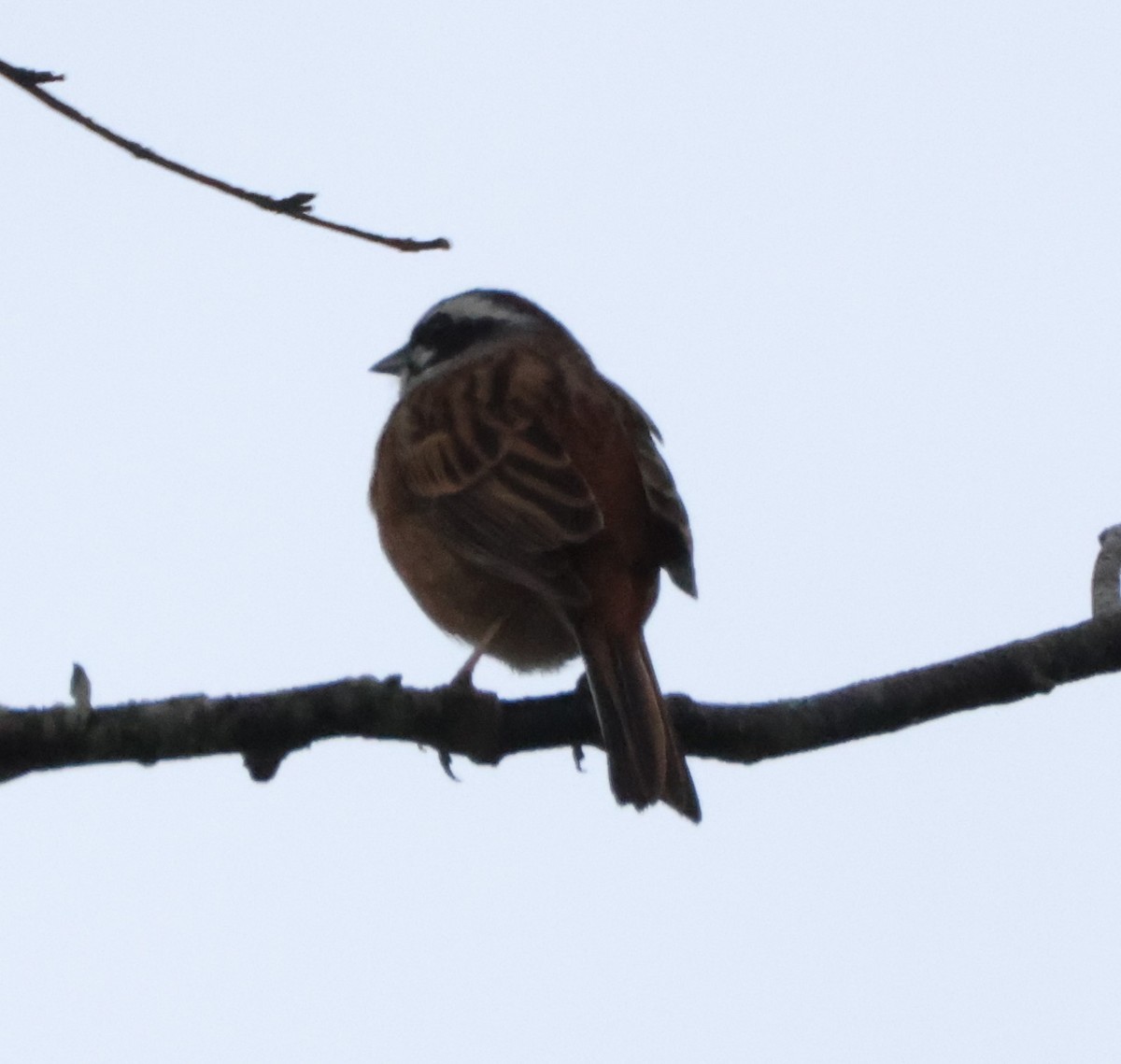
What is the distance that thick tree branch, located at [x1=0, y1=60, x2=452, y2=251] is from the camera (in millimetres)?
2404

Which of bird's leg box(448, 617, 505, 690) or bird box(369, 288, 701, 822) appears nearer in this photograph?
bird box(369, 288, 701, 822)

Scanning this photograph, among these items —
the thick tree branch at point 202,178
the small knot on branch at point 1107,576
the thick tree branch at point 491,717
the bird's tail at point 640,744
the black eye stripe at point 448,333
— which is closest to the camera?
the thick tree branch at point 202,178

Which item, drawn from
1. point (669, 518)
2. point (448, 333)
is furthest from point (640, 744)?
point (448, 333)

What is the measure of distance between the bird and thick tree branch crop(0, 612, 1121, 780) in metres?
0.16

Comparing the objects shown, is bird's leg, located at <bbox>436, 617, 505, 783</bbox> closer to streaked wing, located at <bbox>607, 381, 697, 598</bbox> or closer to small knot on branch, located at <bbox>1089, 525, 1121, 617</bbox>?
streaked wing, located at <bbox>607, 381, 697, 598</bbox>

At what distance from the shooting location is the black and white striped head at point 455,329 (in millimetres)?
7668

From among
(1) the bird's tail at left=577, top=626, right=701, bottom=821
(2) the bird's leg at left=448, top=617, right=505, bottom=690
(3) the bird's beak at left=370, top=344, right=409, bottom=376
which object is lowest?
(1) the bird's tail at left=577, top=626, right=701, bottom=821

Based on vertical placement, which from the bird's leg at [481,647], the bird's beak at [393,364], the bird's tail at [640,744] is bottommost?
the bird's tail at [640,744]

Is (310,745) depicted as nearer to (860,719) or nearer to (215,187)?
(860,719)

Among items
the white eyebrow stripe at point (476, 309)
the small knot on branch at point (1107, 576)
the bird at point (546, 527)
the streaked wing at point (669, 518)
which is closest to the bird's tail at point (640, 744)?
the bird at point (546, 527)

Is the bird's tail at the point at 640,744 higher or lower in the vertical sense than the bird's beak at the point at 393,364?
lower

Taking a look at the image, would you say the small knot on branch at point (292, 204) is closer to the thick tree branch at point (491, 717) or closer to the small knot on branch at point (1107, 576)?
the thick tree branch at point (491, 717)

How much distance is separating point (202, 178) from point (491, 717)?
6.99 feet

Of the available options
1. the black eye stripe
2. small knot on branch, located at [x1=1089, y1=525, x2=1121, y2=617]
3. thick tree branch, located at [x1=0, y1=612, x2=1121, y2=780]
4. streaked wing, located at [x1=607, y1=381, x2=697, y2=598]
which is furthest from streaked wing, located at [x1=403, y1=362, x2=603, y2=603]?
small knot on branch, located at [x1=1089, y1=525, x2=1121, y2=617]
